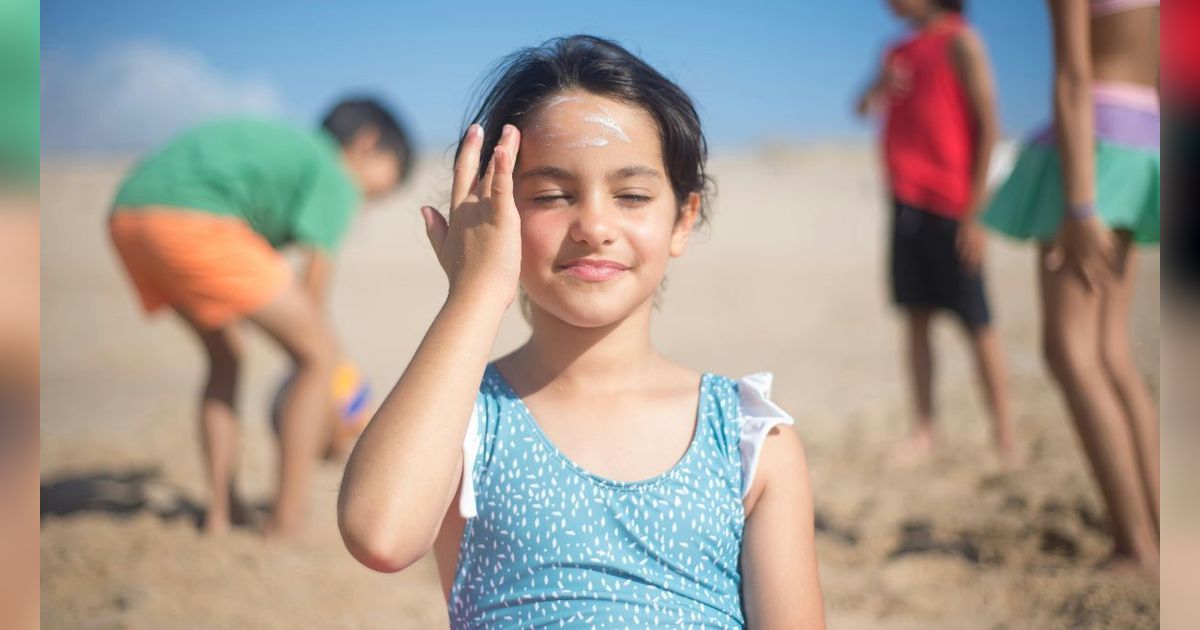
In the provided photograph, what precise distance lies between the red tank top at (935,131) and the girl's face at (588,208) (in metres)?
3.40

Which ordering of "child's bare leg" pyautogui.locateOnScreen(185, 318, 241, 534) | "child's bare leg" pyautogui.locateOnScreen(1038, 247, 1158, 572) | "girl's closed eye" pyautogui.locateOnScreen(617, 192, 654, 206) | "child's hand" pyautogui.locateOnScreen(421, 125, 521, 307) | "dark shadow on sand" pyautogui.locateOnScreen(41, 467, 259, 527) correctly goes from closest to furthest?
"child's hand" pyautogui.locateOnScreen(421, 125, 521, 307) < "girl's closed eye" pyautogui.locateOnScreen(617, 192, 654, 206) < "child's bare leg" pyautogui.locateOnScreen(1038, 247, 1158, 572) < "child's bare leg" pyautogui.locateOnScreen(185, 318, 241, 534) < "dark shadow on sand" pyautogui.locateOnScreen(41, 467, 259, 527)

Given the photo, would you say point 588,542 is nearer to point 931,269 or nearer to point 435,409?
point 435,409

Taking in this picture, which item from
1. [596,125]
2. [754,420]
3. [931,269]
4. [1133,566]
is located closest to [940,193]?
[931,269]

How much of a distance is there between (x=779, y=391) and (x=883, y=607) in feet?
11.7

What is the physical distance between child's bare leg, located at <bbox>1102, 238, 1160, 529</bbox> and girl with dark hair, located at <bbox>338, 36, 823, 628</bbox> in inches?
69.8

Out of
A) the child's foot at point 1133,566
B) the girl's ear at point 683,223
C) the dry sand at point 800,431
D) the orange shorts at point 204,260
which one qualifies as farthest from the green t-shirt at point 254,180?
the child's foot at point 1133,566

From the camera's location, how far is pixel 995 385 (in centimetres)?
474

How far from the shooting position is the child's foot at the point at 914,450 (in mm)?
4789

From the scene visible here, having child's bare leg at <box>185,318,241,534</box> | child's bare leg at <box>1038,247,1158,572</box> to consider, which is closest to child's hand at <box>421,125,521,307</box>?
child's bare leg at <box>1038,247,1158,572</box>

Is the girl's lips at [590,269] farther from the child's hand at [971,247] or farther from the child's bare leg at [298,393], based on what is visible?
the child's hand at [971,247]

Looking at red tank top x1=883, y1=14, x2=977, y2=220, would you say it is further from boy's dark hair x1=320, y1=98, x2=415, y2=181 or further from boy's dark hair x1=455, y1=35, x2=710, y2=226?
boy's dark hair x1=455, y1=35, x2=710, y2=226

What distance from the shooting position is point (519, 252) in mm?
1579

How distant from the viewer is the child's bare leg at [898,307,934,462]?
16.0ft

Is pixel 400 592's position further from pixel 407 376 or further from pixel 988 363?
pixel 988 363
